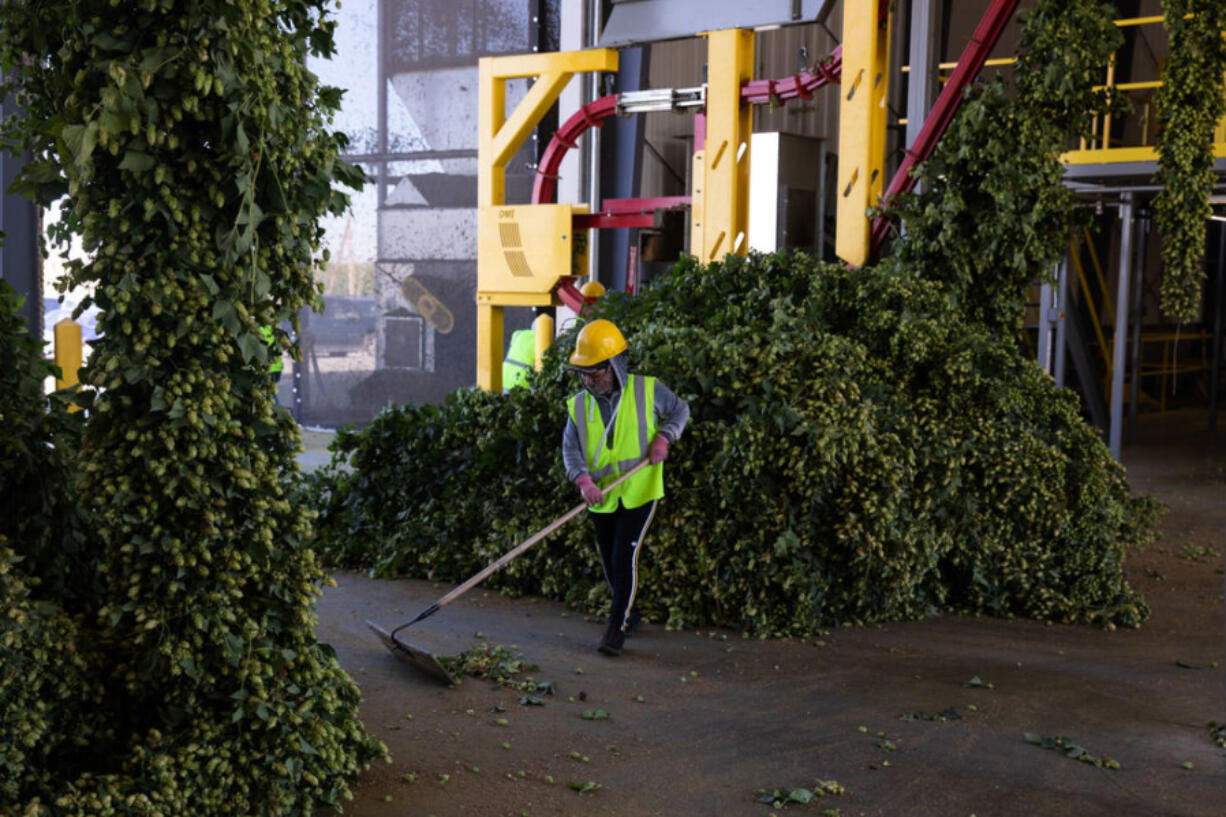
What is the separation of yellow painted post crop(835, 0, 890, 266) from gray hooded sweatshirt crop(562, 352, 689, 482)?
3.20 meters

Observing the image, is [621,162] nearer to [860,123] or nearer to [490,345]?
[490,345]

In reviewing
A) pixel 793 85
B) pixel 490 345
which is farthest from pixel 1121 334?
pixel 490 345

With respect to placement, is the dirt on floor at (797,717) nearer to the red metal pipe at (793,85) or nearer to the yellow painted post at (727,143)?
the yellow painted post at (727,143)

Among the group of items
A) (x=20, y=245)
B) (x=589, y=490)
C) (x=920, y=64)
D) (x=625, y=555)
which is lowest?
(x=625, y=555)

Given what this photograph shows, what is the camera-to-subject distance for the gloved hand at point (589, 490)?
7026mm

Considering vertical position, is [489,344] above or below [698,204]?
below

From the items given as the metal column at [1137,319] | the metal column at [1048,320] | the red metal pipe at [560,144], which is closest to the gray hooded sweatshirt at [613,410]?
the red metal pipe at [560,144]

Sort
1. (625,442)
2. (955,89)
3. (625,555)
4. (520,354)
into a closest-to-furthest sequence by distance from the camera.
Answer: (625,442)
(625,555)
(955,89)
(520,354)

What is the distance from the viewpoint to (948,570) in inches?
333

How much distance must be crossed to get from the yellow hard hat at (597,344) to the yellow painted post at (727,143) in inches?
153

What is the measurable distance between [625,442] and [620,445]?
34 mm

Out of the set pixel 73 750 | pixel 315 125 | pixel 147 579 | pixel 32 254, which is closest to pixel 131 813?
pixel 73 750

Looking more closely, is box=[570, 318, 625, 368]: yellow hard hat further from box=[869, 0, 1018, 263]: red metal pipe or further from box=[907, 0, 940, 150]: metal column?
box=[907, 0, 940, 150]: metal column

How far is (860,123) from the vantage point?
9836mm
